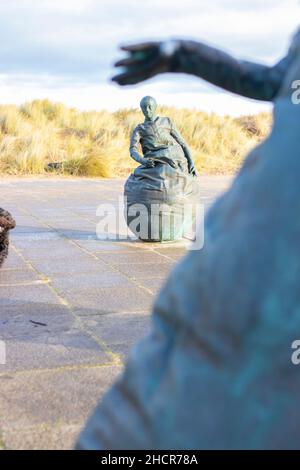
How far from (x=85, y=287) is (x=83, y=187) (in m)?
9.44

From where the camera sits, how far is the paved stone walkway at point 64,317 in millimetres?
3338

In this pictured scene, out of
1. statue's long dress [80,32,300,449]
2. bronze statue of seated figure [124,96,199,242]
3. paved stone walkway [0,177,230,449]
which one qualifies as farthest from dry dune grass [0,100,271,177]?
statue's long dress [80,32,300,449]

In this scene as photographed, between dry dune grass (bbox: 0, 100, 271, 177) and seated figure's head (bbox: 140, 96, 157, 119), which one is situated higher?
seated figure's head (bbox: 140, 96, 157, 119)

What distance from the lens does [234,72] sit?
1.53 metres

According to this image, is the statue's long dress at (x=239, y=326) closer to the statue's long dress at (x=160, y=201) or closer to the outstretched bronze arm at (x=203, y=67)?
the outstretched bronze arm at (x=203, y=67)

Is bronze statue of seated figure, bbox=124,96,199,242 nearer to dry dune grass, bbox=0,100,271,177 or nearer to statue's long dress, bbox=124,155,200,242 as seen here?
statue's long dress, bbox=124,155,200,242

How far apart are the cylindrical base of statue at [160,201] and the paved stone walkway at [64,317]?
19 cm

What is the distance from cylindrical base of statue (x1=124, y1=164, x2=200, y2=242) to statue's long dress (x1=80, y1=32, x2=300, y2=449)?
6.53 m

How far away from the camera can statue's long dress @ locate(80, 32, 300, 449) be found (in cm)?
107

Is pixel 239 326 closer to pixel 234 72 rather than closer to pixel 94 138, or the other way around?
pixel 234 72

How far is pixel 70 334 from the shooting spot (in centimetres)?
451

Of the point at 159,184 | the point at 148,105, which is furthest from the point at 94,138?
the point at 159,184

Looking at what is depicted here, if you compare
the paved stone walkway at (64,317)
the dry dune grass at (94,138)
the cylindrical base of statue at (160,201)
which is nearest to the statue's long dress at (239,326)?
the paved stone walkway at (64,317)
